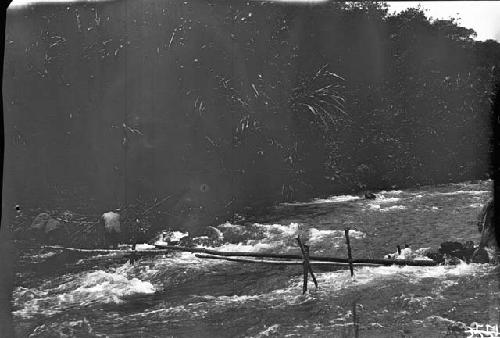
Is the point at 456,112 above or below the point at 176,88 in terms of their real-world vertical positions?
below

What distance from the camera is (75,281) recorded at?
559 cm

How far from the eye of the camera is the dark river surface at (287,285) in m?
5.18

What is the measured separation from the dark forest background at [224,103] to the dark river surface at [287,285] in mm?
342

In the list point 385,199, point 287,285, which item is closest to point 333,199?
point 385,199

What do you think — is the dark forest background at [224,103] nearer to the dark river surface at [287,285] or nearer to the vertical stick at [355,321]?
the dark river surface at [287,285]

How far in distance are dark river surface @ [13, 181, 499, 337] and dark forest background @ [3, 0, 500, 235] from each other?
342mm

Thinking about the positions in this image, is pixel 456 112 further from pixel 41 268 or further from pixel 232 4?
pixel 41 268

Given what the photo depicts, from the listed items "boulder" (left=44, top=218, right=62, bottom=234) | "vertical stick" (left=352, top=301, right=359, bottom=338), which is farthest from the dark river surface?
"boulder" (left=44, top=218, right=62, bottom=234)

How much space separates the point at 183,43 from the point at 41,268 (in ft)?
10.9

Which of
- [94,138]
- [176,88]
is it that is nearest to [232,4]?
[176,88]

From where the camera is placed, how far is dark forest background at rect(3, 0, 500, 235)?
5707 mm

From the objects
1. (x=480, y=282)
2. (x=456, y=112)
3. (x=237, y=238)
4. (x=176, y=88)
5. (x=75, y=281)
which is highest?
(x=176, y=88)

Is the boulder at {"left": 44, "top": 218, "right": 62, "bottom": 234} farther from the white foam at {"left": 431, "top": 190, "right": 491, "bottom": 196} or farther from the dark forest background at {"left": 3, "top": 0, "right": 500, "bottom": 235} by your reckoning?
the white foam at {"left": 431, "top": 190, "right": 491, "bottom": 196}

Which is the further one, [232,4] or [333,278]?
[232,4]
